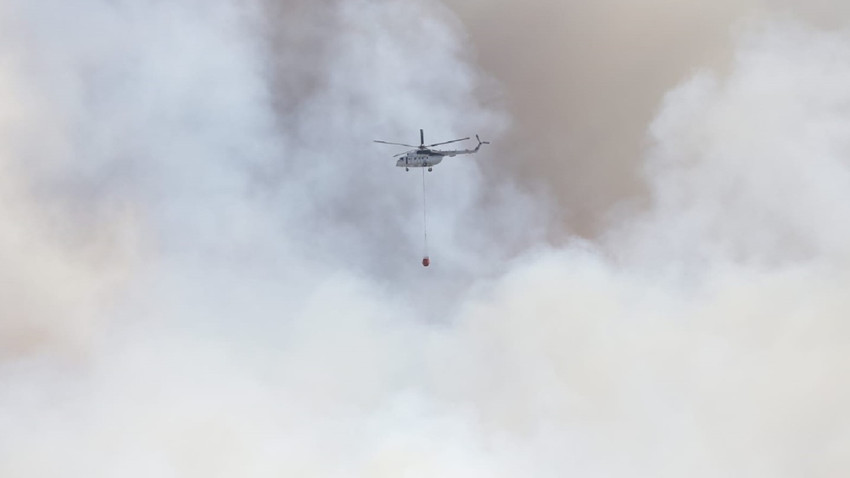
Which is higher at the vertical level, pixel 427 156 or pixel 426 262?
pixel 427 156

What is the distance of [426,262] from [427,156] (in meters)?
5.90

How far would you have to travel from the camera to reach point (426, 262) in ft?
131

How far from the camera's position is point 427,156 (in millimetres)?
38250
